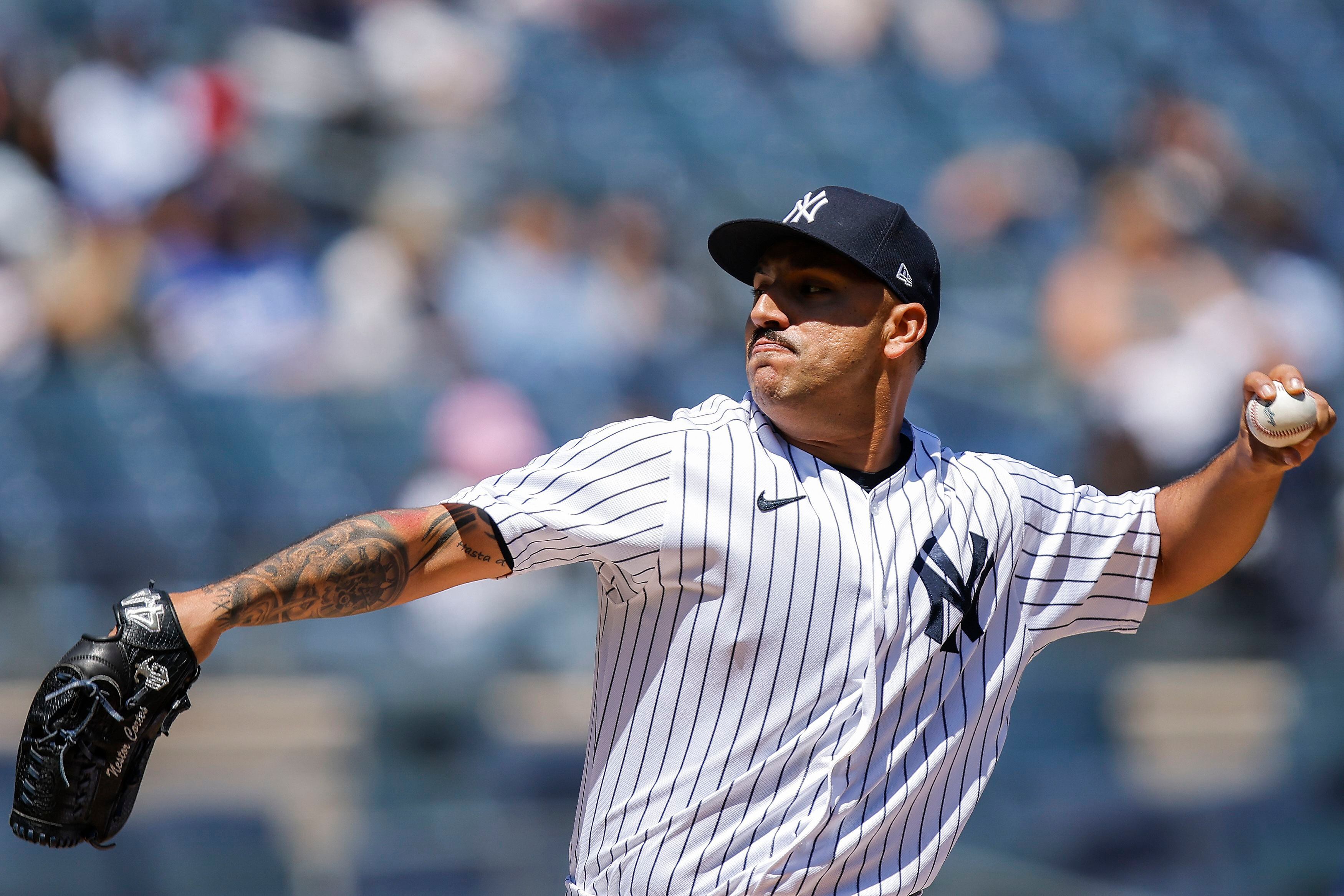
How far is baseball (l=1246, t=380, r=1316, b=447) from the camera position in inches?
81.5

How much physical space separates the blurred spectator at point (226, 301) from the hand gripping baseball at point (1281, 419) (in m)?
4.05

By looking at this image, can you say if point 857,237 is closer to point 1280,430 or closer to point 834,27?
point 1280,430

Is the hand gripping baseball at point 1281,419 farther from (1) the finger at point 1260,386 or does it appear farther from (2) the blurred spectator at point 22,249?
(2) the blurred spectator at point 22,249

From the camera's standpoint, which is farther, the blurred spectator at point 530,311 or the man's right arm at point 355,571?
the blurred spectator at point 530,311

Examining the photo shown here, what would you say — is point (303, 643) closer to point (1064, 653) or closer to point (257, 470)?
point (257, 470)

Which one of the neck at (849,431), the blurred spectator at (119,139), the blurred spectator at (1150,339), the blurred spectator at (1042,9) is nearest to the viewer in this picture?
the neck at (849,431)

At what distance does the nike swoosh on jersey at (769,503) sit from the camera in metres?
1.90

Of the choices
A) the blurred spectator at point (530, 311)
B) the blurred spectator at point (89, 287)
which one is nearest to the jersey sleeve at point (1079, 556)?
the blurred spectator at point (530, 311)

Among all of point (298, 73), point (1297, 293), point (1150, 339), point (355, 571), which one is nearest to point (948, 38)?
point (1297, 293)

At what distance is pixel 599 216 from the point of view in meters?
6.44

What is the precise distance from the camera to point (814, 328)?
201 cm

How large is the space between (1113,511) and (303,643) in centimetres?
328

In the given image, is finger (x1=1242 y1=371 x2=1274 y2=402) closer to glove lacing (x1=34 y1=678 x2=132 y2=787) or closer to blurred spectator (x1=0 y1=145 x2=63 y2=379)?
glove lacing (x1=34 y1=678 x2=132 y2=787)

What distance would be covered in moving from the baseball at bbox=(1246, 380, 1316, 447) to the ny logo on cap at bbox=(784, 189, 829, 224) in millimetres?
722
